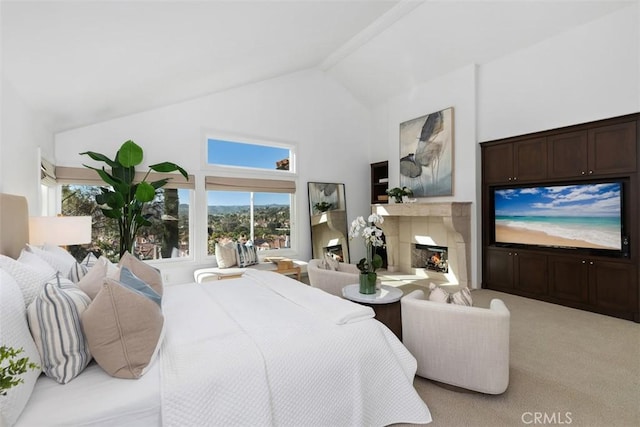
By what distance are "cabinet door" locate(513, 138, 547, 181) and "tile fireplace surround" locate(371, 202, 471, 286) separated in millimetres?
808

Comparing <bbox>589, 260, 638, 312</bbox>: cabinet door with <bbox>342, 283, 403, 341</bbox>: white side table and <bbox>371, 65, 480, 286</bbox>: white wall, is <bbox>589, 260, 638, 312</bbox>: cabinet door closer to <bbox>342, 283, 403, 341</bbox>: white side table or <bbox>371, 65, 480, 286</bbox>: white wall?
<bbox>371, 65, 480, 286</bbox>: white wall

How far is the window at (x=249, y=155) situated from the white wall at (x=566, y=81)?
3228mm

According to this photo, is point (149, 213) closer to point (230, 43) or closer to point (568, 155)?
point (230, 43)

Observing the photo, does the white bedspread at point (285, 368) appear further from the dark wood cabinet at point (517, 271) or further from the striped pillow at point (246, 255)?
the dark wood cabinet at point (517, 271)

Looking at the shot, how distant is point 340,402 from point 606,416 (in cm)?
164

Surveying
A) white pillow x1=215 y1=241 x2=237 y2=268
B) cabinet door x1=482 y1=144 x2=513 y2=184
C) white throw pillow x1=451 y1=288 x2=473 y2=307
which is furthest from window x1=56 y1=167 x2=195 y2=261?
cabinet door x1=482 y1=144 x2=513 y2=184

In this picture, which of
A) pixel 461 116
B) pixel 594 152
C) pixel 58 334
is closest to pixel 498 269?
pixel 594 152

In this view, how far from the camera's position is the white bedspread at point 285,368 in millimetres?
1298

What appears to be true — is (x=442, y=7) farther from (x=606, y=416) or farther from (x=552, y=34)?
(x=606, y=416)

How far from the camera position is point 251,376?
1365 mm

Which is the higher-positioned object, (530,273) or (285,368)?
(285,368)

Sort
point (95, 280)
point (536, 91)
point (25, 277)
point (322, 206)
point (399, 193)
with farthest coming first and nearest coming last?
point (322, 206)
point (399, 193)
point (536, 91)
point (95, 280)
point (25, 277)

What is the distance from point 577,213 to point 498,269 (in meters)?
1.25

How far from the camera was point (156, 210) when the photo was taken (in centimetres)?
455
